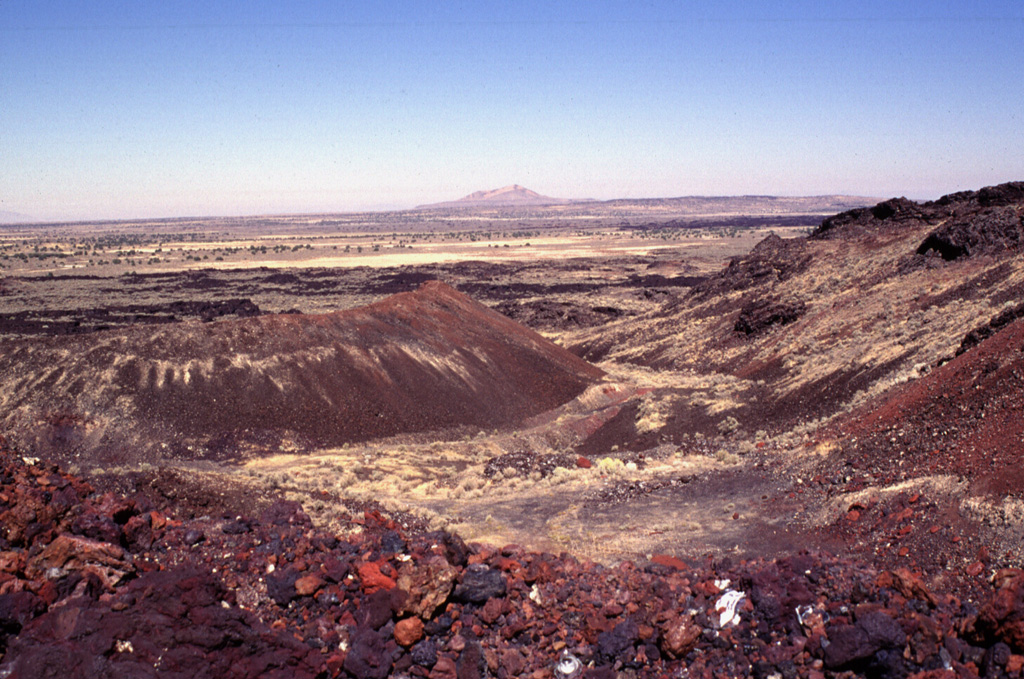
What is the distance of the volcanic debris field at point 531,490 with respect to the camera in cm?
663

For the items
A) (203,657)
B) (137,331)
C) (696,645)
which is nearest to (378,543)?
(203,657)

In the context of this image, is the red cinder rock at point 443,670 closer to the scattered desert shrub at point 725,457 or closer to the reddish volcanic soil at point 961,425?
the reddish volcanic soil at point 961,425

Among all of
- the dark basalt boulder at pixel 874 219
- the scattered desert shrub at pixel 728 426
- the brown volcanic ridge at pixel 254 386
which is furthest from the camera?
the dark basalt boulder at pixel 874 219

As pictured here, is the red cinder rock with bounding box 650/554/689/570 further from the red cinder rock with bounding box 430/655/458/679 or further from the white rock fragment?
the red cinder rock with bounding box 430/655/458/679

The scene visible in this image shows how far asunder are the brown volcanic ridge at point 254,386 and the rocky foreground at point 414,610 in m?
10.4

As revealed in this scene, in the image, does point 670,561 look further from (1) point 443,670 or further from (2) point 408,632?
(2) point 408,632

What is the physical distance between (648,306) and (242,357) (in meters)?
36.0

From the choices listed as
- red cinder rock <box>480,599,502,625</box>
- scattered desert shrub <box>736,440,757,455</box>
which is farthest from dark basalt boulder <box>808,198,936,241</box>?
red cinder rock <box>480,599,502,625</box>

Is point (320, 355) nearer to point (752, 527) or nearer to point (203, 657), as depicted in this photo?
point (752, 527)

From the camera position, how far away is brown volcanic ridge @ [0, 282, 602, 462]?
18.0 metres

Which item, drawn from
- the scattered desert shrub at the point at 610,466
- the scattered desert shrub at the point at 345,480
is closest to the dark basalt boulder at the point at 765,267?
the scattered desert shrub at the point at 610,466

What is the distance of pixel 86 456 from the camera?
17.3 metres

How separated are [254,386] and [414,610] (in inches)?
562

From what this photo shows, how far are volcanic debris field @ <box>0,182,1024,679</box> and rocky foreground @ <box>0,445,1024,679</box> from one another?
0.09 ft
